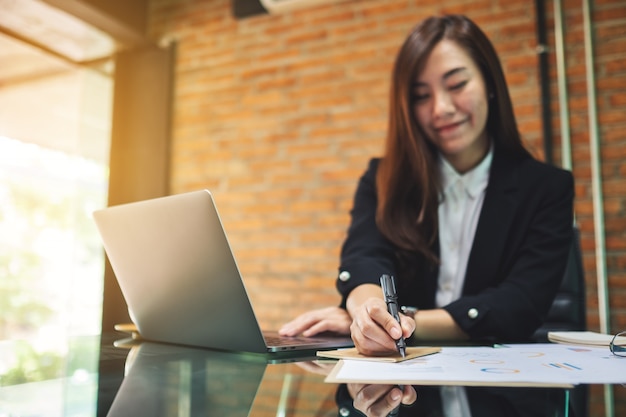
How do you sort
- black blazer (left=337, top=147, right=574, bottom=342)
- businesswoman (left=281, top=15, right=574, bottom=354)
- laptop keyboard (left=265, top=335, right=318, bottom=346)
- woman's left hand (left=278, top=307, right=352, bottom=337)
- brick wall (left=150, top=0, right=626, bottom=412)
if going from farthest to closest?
brick wall (left=150, top=0, right=626, bottom=412) → businesswoman (left=281, top=15, right=574, bottom=354) → black blazer (left=337, top=147, right=574, bottom=342) → woman's left hand (left=278, top=307, right=352, bottom=337) → laptop keyboard (left=265, top=335, right=318, bottom=346)

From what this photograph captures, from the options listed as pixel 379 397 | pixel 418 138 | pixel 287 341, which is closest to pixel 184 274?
pixel 287 341

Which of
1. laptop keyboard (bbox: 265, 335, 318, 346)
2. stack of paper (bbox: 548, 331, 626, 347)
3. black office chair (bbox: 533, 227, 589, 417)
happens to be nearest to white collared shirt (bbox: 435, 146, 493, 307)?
black office chair (bbox: 533, 227, 589, 417)

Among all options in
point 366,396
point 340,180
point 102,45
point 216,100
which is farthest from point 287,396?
point 102,45

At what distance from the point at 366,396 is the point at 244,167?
122 inches

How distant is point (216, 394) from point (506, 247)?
1.09 metres

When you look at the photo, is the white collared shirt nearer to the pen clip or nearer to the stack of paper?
the stack of paper

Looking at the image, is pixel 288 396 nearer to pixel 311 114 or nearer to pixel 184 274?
pixel 184 274

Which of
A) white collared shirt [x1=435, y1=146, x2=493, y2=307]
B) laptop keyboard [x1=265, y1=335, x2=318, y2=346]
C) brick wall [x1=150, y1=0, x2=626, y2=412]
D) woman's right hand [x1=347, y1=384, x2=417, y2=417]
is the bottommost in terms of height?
laptop keyboard [x1=265, y1=335, x2=318, y2=346]

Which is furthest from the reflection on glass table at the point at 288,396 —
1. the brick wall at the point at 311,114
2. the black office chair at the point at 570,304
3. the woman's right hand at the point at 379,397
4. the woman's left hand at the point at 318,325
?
the brick wall at the point at 311,114

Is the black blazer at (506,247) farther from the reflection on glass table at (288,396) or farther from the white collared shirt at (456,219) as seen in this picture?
the reflection on glass table at (288,396)

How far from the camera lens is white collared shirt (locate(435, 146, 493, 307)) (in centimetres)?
Result: 149

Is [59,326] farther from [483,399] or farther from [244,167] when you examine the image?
[483,399]

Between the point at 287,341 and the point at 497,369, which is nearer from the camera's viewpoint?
the point at 497,369

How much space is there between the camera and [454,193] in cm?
158
